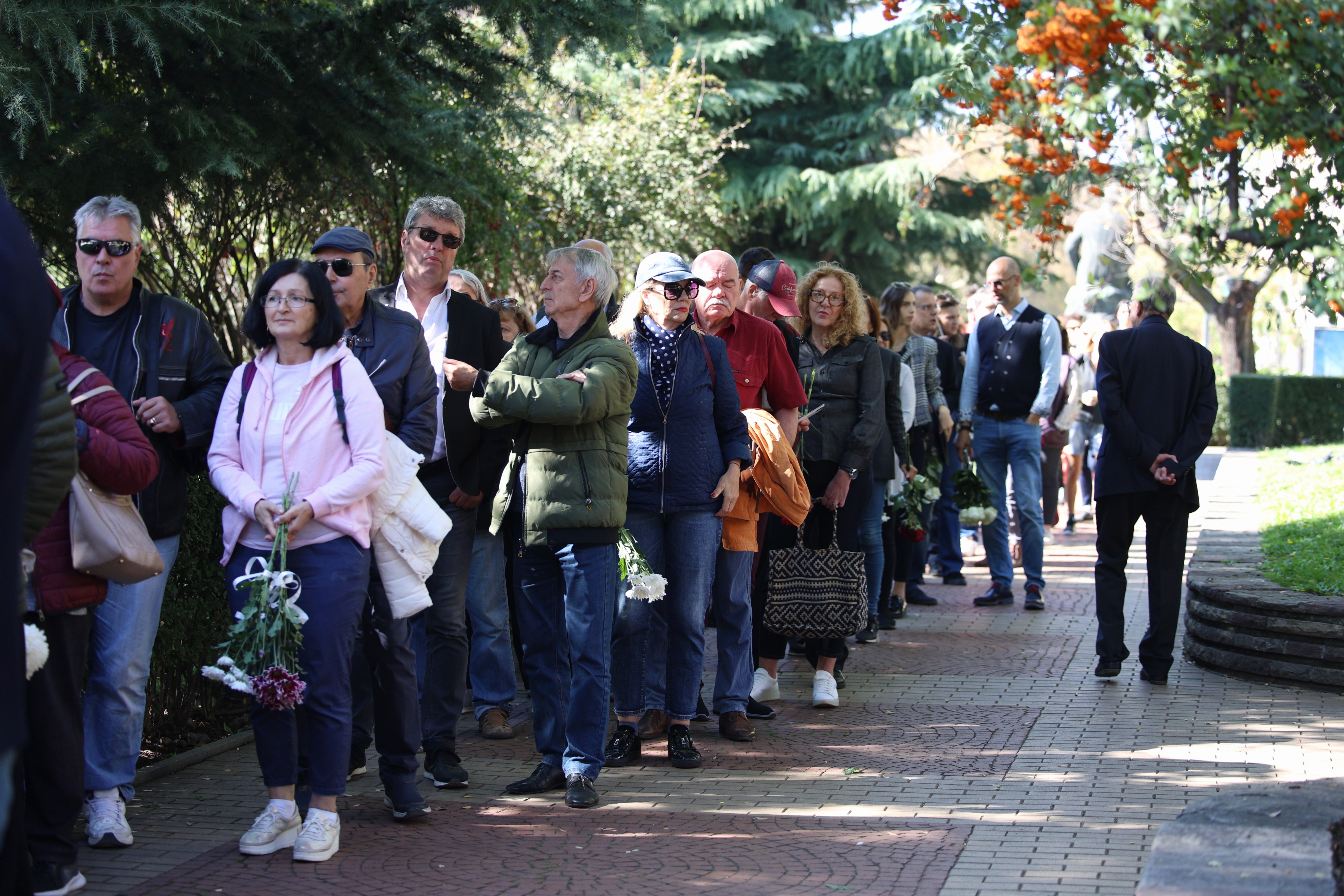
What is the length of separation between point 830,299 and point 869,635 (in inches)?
90.8

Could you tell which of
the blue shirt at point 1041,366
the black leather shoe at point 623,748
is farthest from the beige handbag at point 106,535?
the blue shirt at point 1041,366

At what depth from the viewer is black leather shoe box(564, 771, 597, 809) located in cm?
507

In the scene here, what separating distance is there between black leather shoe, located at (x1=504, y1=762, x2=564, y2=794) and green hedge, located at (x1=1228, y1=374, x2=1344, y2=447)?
22.8 metres

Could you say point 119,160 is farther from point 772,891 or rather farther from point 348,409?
point 772,891

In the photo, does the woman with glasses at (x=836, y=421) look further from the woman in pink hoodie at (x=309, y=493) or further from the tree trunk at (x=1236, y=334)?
the tree trunk at (x=1236, y=334)

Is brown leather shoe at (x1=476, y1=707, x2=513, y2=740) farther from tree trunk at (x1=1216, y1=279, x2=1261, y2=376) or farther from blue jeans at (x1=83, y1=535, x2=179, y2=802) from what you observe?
tree trunk at (x1=1216, y1=279, x2=1261, y2=376)

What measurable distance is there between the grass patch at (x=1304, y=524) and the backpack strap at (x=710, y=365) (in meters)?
3.59

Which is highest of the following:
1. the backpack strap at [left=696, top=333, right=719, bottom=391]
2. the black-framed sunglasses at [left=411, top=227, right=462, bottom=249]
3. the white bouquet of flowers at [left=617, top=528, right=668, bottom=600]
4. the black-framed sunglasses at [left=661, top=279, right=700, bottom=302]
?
the black-framed sunglasses at [left=411, top=227, right=462, bottom=249]

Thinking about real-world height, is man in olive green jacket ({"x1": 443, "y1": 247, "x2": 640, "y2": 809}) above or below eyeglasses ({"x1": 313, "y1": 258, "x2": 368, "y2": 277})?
below

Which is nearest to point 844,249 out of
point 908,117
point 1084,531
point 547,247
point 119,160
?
point 908,117

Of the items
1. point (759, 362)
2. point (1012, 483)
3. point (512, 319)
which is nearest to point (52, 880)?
point (759, 362)

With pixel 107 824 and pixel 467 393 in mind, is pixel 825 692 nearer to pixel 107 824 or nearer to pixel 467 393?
pixel 467 393

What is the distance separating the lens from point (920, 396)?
9430mm

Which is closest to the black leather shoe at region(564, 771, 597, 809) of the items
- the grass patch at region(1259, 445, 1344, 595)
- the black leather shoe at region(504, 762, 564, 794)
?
the black leather shoe at region(504, 762, 564, 794)
